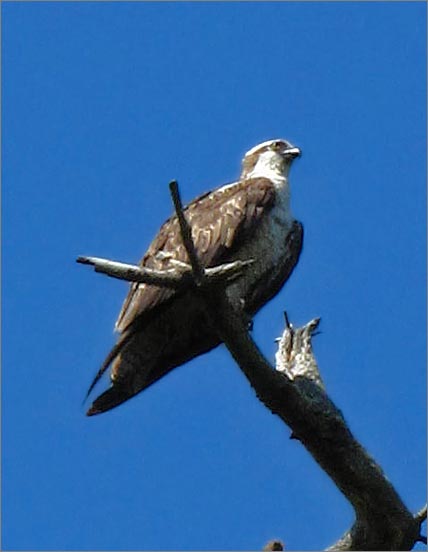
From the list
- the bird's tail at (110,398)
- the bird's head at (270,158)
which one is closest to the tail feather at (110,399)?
the bird's tail at (110,398)

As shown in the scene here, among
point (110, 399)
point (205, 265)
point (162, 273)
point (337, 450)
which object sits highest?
point (205, 265)

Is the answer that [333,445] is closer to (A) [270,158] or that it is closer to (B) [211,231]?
(B) [211,231]

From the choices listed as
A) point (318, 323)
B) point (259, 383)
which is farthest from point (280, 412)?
point (318, 323)

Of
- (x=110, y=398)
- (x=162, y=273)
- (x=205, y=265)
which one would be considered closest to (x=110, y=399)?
(x=110, y=398)

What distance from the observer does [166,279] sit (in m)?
7.41

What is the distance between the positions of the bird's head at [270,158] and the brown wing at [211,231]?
22.3 inches

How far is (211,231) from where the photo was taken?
1006 cm

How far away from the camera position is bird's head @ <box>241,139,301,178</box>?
11234mm

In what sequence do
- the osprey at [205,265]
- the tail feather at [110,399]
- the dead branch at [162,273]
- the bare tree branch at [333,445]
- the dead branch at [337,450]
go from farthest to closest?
1. the osprey at [205,265]
2. the tail feather at [110,399]
3. the dead branch at [337,450]
4. the bare tree branch at [333,445]
5. the dead branch at [162,273]

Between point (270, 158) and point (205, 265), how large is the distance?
182cm

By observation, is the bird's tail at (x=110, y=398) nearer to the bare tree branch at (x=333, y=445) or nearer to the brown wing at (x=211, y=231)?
the brown wing at (x=211, y=231)

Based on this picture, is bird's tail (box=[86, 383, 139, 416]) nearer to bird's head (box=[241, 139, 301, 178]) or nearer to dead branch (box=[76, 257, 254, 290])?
bird's head (box=[241, 139, 301, 178])

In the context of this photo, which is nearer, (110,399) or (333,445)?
(333,445)

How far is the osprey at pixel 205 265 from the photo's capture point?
9.89 metres
